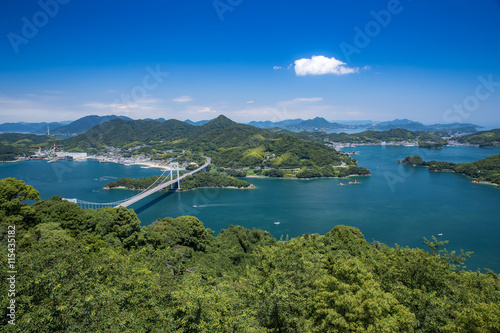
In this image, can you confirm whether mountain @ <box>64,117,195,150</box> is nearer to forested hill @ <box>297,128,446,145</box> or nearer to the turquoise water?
the turquoise water

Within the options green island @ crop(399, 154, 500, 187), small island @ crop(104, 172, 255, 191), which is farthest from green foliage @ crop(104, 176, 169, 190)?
→ green island @ crop(399, 154, 500, 187)

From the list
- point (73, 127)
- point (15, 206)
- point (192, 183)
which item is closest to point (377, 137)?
point (192, 183)

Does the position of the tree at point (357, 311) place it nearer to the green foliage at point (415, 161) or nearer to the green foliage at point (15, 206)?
the green foliage at point (15, 206)

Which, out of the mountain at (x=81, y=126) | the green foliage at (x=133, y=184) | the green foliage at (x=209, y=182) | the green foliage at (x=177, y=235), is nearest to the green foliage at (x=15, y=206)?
the green foliage at (x=177, y=235)

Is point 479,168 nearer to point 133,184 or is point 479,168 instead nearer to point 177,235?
point 177,235

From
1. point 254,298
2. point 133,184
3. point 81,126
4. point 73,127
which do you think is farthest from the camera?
point 81,126

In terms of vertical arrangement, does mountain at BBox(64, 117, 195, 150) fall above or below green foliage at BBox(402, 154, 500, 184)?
above

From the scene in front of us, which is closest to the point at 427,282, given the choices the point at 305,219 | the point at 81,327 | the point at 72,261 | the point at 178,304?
the point at 178,304

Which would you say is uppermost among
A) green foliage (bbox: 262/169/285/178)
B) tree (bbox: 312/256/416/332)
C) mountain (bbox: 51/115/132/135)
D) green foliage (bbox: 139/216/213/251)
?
mountain (bbox: 51/115/132/135)
